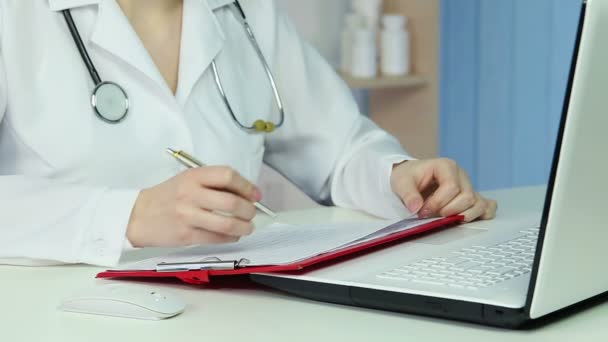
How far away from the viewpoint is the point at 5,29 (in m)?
1.56

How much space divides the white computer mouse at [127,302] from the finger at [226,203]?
150mm

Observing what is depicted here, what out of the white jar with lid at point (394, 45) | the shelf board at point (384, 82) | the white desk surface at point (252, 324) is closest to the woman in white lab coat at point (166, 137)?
the white desk surface at point (252, 324)

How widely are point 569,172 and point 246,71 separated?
3.60 feet

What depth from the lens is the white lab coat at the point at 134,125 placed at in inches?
52.7

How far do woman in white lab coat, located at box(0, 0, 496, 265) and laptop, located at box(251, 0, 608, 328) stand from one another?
194 millimetres

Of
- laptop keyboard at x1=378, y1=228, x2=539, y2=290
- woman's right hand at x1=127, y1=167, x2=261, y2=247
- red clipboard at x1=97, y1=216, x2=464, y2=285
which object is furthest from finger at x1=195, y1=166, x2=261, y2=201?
laptop keyboard at x1=378, y1=228, x2=539, y2=290

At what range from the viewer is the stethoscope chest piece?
1599 mm

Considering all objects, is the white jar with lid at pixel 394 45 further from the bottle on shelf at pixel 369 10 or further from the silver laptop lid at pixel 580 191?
the silver laptop lid at pixel 580 191

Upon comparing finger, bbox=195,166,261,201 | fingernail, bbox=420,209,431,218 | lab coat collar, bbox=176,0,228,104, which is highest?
lab coat collar, bbox=176,0,228,104

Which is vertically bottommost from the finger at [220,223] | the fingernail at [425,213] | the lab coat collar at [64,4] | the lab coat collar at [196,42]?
the fingernail at [425,213]

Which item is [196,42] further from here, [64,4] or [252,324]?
[252,324]

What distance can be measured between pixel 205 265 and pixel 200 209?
0.10 m

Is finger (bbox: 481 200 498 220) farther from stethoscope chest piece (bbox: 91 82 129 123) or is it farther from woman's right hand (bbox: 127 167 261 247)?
stethoscope chest piece (bbox: 91 82 129 123)

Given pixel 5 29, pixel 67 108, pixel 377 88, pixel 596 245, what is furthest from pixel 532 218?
pixel 377 88
